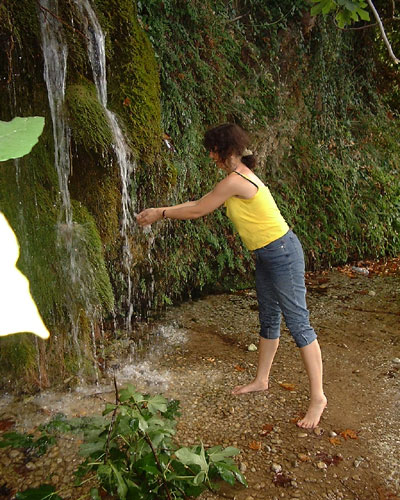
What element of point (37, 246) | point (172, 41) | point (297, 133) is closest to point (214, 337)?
point (37, 246)

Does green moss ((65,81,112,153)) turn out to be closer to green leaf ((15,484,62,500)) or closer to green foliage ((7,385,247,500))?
green foliage ((7,385,247,500))

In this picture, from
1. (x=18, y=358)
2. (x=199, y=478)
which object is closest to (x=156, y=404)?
(x=199, y=478)

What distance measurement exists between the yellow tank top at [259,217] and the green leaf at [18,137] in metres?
2.58

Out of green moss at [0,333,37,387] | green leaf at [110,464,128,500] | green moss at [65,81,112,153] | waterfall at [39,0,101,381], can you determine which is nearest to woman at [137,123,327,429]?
green moss at [65,81,112,153]

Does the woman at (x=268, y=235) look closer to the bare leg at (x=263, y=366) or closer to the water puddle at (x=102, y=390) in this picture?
the bare leg at (x=263, y=366)

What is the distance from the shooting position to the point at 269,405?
10.8 ft

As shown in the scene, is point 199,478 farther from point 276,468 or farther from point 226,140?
point 226,140

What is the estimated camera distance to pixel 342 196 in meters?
7.24

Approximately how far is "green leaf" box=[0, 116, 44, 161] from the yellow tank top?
2.58m

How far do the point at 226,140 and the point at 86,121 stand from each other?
1.11 m

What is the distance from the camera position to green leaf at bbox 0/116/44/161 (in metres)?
0.38

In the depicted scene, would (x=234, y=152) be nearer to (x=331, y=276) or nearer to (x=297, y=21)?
(x=331, y=276)

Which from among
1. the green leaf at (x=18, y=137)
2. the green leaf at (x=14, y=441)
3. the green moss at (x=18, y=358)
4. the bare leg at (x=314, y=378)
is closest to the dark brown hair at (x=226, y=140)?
the bare leg at (x=314, y=378)

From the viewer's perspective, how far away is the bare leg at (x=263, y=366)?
3.39 meters
